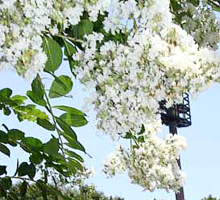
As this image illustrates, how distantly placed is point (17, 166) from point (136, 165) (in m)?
1.54

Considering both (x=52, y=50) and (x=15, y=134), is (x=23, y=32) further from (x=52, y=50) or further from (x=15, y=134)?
(x=15, y=134)

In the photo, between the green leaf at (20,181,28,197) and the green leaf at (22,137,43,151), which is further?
the green leaf at (20,181,28,197)

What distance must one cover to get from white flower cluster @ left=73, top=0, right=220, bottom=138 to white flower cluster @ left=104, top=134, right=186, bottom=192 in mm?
1656

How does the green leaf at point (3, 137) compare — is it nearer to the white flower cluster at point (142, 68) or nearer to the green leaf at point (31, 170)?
the green leaf at point (31, 170)

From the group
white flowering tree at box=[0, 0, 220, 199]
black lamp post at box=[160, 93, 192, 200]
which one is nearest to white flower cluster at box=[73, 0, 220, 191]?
white flowering tree at box=[0, 0, 220, 199]

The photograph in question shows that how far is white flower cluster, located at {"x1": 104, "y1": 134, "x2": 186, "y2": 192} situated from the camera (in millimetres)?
2988

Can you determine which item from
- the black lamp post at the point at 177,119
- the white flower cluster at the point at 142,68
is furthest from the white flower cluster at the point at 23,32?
the black lamp post at the point at 177,119

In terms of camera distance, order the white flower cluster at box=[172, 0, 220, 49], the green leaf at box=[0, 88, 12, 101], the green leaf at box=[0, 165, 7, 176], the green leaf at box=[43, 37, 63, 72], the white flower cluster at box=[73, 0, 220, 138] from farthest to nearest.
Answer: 1. the green leaf at box=[0, 165, 7, 176]
2. the green leaf at box=[0, 88, 12, 101]
3. the white flower cluster at box=[172, 0, 220, 49]
4. the green leaf at box=[43, 37, 63, 72]
5. the white flower cluster at box=[73, 0, 220, 138]

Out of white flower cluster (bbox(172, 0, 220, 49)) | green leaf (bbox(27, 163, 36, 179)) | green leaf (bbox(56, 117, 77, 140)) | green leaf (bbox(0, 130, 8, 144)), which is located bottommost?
green leaf (bbox(56, 117, 77, 140))

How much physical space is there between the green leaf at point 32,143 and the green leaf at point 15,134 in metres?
0.02

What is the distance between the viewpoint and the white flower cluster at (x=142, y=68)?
3.04 feet

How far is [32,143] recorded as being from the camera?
144cm

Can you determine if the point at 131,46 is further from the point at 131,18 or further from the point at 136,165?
the point at 136,165

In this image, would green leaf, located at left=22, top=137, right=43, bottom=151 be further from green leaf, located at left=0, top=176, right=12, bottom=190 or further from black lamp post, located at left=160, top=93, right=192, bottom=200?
black lamp post, located at left=160, top=93, right=192, bottom=200
